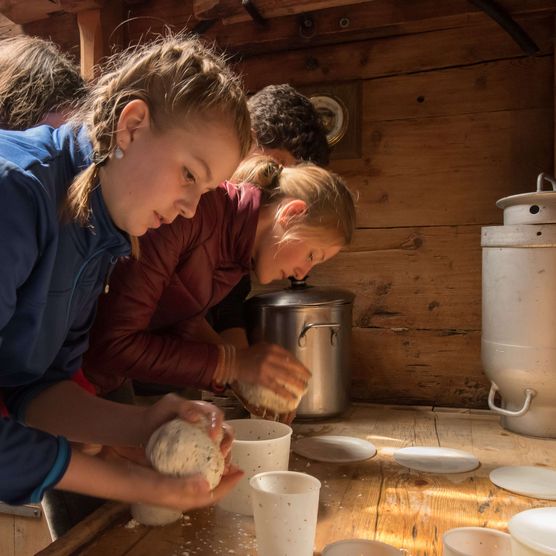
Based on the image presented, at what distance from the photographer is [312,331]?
146 centimetres

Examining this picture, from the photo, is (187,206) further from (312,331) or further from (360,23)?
(360,23)

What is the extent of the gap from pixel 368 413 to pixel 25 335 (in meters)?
1.11

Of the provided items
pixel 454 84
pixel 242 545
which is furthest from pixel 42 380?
pixel 454 84

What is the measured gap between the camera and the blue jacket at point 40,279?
610mm

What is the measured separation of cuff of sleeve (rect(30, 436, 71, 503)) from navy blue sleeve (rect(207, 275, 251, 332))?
0.85m

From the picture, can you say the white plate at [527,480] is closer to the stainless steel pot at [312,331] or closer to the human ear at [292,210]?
the stainless steel pot at [312,331]

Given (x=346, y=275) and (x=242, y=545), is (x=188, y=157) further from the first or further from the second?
(x=346, y=275)

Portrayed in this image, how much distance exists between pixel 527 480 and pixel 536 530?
438 millimetres

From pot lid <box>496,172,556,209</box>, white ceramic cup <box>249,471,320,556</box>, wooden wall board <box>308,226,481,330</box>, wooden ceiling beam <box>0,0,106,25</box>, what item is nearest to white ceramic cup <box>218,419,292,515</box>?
white ceramic cup <box>249,471,320,556</box>

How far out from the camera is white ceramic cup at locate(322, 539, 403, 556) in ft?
2.27

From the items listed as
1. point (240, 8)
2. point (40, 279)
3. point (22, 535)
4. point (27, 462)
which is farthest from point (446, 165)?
point (22, 535)

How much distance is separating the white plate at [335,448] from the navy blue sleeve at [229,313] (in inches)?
15.2

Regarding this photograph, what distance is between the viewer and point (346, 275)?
1821 mm

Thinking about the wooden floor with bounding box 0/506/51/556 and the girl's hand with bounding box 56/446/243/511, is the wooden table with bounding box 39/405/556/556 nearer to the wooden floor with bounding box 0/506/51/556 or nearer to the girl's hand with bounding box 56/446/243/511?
the girl's hand with bounding box 56/446/243/511
